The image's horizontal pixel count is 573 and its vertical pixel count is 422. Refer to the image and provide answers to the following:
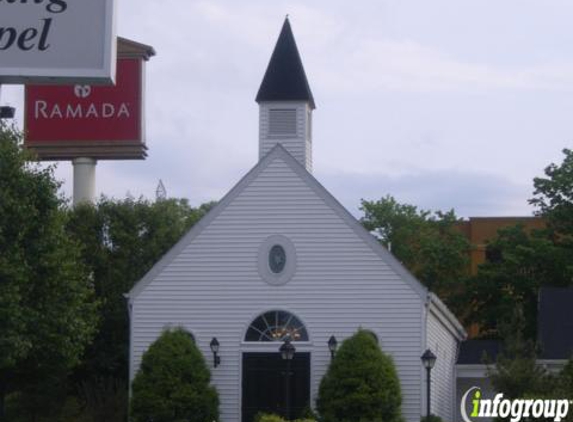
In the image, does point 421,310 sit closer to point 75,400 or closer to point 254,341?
point 254,341

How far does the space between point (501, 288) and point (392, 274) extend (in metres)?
15.5

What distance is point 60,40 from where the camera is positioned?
25719mm

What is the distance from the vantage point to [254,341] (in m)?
44.2

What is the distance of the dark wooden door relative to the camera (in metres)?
43.7

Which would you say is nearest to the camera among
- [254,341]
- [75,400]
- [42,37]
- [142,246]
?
[42,37]

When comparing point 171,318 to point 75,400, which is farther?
point 75,400

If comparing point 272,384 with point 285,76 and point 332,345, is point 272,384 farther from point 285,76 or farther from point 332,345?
point 285,76

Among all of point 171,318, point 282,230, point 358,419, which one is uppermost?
point 282,230

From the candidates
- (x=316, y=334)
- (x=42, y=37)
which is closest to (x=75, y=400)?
(x=316, y=334)

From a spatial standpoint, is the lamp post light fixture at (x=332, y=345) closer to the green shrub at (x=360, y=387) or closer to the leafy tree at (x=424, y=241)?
the green shrub at (x=360, y=387)

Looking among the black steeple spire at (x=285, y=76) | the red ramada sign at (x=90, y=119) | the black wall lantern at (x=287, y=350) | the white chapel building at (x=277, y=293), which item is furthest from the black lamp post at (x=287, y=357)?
the red ramada sign at (x=90, y=119)

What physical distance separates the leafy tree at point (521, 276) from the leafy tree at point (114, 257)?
45.4 ft

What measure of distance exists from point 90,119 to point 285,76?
7.87 metres

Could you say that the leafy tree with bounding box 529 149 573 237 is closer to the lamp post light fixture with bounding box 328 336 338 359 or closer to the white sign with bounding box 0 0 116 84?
the lamp post light fixture with bounding box 328 336 338 359
